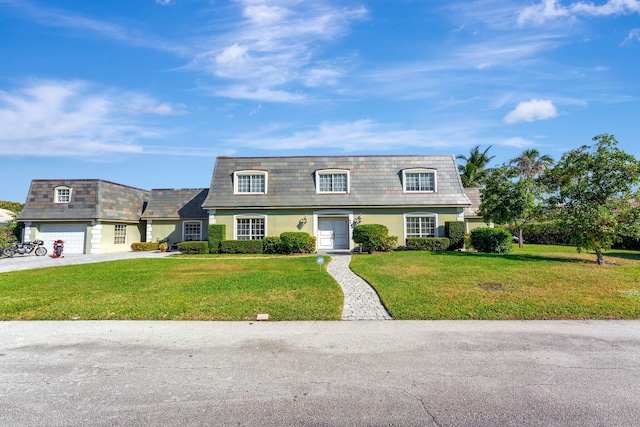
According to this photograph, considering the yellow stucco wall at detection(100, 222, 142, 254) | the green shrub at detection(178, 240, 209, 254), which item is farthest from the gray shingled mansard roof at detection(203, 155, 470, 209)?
the yellow stucco wall at detection(100, 222, 142, 254)

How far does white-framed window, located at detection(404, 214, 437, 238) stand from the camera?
2106 centimetres

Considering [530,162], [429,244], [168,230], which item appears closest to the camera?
[429,244]

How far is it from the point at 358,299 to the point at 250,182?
15.3 metres

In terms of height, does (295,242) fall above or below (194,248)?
above

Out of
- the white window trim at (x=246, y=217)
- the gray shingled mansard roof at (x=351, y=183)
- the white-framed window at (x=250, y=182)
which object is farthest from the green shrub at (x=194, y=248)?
the white-framed window at (x=250, y=182)

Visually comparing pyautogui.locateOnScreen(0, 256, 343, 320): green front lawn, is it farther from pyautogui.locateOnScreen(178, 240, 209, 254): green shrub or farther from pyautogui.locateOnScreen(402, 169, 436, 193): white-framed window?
pyautogui.locateOnScreen(402, 169, 436, 193): white-framed window

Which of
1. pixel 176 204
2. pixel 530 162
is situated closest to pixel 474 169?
pixel 530 162

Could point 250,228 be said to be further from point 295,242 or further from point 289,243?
point 295,242

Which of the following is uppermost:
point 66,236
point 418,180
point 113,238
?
point 418,180

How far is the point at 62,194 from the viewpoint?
22.5 meters

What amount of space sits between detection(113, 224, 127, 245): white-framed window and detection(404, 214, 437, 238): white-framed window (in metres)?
19.3

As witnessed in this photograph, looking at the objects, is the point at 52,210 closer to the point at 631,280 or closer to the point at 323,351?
the point at 323,351

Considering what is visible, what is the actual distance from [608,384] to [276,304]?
572 cm

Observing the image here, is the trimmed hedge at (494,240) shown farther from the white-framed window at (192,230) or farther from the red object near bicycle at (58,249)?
the red object near bicycle at (58,249)
